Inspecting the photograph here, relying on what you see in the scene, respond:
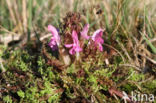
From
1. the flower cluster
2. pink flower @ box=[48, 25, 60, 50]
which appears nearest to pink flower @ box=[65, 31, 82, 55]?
the flower cluster

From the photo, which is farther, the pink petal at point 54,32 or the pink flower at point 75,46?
the pink petal at point 54,32

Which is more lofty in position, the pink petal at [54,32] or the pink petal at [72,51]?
the pink petal at [54,32]

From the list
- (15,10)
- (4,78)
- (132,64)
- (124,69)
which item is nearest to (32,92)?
(4,78)

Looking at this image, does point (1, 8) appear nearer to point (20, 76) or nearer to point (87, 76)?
point (20, 76)

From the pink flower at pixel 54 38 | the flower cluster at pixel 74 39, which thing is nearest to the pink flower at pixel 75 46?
the flower cluster at pixel 74 39

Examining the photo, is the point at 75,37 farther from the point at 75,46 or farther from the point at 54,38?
the point at 54,38

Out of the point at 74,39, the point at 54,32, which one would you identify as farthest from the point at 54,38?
the point at 74,39

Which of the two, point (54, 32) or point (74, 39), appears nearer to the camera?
point (74, 39)

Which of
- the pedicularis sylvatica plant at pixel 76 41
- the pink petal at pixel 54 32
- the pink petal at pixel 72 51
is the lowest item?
the pink petal at pixel 72 51

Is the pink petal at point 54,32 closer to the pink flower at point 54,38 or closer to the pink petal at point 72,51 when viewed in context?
the pink flower at point 54,38

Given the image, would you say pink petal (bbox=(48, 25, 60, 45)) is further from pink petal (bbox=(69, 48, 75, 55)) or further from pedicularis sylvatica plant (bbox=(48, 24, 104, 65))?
pink petal (bbox=(69, 48, 75, 55))

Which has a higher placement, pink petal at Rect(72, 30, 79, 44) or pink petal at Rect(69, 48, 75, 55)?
pink petal at Rect(72, 30, 79, 44)
